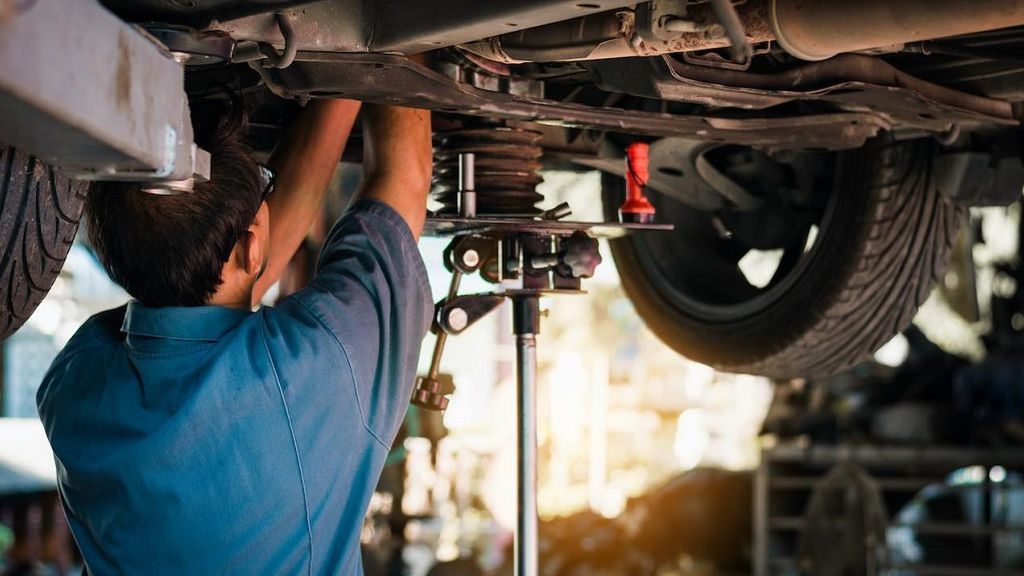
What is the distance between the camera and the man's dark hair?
1.70m

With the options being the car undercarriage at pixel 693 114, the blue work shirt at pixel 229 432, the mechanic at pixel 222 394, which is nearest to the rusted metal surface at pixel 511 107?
the car undercarriage at pixel 693 114

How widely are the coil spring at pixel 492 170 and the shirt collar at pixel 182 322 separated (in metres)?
0.64

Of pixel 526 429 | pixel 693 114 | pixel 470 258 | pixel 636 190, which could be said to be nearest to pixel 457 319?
pixel 470 258

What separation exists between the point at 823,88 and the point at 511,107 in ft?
1.61

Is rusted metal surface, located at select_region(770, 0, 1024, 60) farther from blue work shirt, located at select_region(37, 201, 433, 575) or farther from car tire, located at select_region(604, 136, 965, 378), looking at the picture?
car tire, located at select_region(604, 136, 965, 378)

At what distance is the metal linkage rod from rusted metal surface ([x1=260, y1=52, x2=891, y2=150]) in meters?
0.38

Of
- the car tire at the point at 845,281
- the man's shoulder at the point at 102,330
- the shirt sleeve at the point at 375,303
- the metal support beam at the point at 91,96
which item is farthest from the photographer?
the car tire at the point at 845,281

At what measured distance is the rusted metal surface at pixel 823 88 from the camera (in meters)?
1.92

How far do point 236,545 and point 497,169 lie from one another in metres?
0.91

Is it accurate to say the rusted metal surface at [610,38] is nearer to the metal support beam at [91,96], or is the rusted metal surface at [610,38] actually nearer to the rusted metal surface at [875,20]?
the rusted metal surface at [875,20]

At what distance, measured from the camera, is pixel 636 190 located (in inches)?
91.0

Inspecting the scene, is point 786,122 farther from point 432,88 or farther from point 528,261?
point 432,88

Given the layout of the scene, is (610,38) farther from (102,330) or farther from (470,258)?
(102,330)

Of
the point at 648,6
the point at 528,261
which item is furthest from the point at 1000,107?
the point at 648,6
